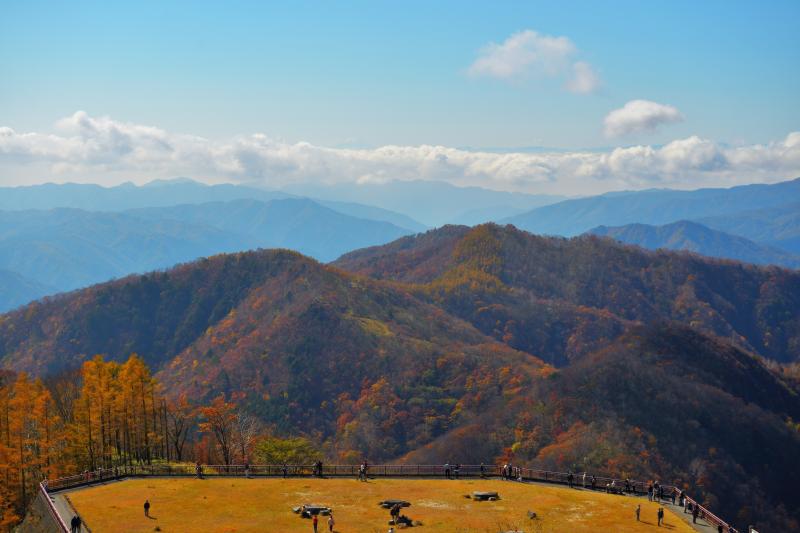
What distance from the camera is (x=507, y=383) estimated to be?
188 metres

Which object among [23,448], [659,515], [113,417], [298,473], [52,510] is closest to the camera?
[659,515]

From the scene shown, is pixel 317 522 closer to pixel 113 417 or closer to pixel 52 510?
pixel 52 510

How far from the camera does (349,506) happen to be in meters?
55.7

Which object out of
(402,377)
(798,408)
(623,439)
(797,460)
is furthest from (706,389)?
(402,377)

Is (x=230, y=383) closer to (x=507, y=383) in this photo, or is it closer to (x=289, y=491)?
(x=507, y=383)

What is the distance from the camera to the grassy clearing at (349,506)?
1996 inches

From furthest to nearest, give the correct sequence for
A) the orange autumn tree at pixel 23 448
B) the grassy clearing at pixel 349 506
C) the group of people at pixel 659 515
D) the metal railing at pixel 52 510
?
the orange autumn tree at pixel 23 448 → the group of people at pixel 659 515 → the grassy clearing at pixel 349 506 → the metal railing at pixel 52 510

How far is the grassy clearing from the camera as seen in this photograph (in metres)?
50.7

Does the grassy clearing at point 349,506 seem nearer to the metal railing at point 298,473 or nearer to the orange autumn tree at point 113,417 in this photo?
the metal railing at point 298,473

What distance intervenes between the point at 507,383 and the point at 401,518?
5528 inches

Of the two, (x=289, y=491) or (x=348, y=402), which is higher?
(x=289, y=491)

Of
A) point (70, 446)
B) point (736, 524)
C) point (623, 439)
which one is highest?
point (70, 446)

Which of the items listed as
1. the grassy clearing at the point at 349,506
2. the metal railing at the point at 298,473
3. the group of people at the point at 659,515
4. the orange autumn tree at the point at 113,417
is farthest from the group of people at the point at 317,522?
the orange autumn tree at the point at 113,417

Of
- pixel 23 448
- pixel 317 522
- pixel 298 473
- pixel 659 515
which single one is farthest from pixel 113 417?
pixel 659 515
